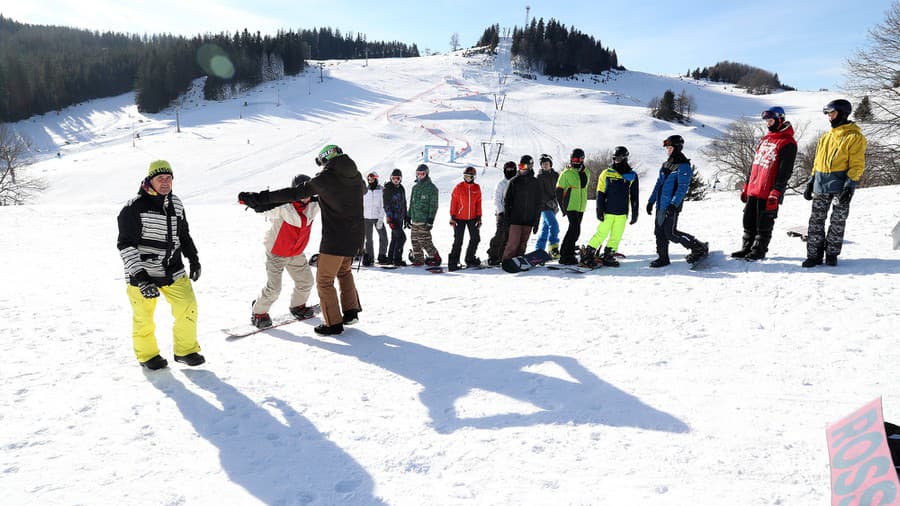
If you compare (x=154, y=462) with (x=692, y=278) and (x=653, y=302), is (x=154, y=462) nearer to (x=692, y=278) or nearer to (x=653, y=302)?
(x=653, y=302)

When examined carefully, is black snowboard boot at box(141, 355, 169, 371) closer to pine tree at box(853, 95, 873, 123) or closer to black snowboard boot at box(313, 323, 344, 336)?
black snowboard boot at box(313, 323, 344, 336)

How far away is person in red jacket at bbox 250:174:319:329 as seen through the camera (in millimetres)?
5125

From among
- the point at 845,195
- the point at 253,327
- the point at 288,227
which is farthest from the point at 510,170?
the point at 253,327

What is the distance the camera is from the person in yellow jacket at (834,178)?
580cm

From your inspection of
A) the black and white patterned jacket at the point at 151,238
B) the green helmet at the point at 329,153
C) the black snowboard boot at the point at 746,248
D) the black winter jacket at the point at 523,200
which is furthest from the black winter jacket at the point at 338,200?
the black snowboard boot at the point at 746,248

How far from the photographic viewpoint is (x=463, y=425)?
3357 mm

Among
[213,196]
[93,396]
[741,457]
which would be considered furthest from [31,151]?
[741,457]

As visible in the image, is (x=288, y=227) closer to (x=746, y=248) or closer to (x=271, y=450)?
(x=271, y=450)

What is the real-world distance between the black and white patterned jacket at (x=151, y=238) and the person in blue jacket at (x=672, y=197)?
628 cm

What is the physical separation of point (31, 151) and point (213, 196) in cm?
4735

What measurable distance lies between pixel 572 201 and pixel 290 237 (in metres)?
5.03

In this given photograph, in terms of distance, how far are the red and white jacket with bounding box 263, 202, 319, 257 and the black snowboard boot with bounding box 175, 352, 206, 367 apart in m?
1.39

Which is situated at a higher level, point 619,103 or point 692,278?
point 619,103

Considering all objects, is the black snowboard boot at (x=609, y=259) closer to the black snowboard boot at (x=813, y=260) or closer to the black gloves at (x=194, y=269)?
the black snowboard boot at (x=813, y=260)
